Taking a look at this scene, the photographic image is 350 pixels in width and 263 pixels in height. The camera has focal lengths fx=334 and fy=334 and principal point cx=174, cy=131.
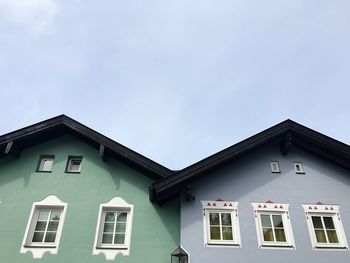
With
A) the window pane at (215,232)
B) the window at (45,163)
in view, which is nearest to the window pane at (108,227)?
the window at (45,163)

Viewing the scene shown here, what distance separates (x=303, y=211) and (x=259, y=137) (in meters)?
2.75

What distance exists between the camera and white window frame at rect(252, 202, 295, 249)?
32.8 ft

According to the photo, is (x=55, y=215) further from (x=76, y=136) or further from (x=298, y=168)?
(x=298, y=168)

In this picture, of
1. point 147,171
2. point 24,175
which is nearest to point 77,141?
point 24,175

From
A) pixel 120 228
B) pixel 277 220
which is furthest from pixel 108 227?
pixel 277 220

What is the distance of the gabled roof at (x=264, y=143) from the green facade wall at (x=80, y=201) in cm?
79

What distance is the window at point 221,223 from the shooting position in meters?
A: 10.1

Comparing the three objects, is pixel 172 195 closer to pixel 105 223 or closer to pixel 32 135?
pixel 105 223

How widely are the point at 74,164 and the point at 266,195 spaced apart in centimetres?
670

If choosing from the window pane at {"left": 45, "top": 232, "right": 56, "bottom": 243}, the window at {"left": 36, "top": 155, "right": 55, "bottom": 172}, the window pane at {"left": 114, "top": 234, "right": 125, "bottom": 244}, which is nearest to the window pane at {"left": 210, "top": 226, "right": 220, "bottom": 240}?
the window pane at {"left": 114, "top": 234, "right": 125, "bottom": 244}

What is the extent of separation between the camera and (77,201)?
1093cm

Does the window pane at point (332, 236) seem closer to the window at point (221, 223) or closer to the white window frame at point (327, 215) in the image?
the white window frame at point (327, 215)

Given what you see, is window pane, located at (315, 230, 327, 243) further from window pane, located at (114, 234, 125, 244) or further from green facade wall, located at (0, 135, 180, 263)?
window pane, located at (114, 234, 125, 244)

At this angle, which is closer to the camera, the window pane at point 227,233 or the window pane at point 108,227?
the window pane at point 227,233
